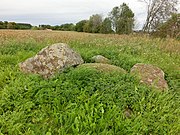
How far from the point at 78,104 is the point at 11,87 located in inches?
55.2

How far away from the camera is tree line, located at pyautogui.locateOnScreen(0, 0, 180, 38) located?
16484 mm

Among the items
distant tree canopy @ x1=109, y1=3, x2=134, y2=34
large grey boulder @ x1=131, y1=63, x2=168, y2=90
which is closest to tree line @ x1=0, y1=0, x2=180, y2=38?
distant tree canopy @ x1=109, y1=3, x2=134, y2=34

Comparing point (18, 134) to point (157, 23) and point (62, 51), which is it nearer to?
point (62, 51)

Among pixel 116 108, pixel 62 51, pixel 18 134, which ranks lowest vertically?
pixel 18 134

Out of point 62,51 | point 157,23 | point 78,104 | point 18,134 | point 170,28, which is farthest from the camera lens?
point 157,23

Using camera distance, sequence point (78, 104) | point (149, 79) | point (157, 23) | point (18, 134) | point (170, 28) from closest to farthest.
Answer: point (18, 134) < point (78, 104) < point (149, 79) < point (170, 28) < point (157, 23)

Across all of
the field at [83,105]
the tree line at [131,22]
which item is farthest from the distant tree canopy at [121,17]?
the field at [83,105]

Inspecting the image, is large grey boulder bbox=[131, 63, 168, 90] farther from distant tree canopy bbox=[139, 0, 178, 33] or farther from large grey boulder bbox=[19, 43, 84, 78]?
distant tree canopy bbox=[139, 0, 178, 33]

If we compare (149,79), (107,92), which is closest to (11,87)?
(107,92)

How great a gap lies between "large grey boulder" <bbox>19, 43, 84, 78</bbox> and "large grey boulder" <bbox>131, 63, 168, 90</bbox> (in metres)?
1.48

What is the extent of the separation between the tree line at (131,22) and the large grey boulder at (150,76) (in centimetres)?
913

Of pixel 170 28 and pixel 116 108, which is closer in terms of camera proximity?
pixel 116 108

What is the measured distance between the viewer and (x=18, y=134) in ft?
10.9

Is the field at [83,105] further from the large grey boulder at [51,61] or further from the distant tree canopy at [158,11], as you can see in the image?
the distant tree canopy at [158,11]
